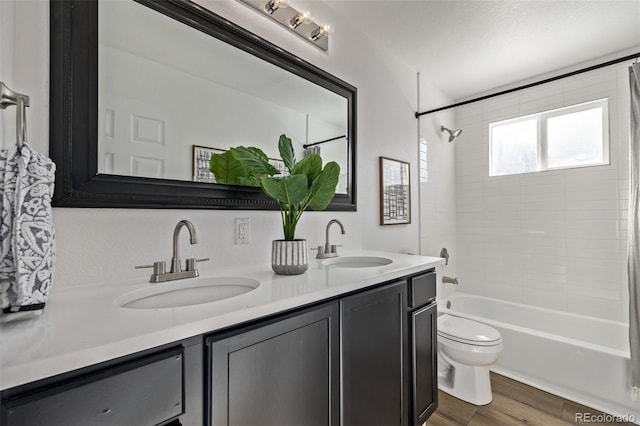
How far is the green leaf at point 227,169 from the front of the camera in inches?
50.1

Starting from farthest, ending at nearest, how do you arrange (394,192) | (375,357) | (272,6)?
(394,192) → (272,6) → (375,357)

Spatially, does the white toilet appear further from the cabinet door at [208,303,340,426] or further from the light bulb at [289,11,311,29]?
the light bulb at [289,11,311,29]

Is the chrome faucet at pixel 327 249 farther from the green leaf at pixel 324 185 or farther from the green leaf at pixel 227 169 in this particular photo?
the green leaf at pixel 227 169

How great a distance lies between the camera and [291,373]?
0.86m

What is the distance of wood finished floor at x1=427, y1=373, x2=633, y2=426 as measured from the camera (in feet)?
5.72

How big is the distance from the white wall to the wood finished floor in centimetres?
110

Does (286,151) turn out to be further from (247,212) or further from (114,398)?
(114,398)

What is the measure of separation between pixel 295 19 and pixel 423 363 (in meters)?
1.92

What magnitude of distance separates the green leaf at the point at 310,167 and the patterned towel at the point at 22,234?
0.80 metres

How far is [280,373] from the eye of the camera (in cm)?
84

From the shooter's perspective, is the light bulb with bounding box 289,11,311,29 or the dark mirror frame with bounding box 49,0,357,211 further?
the light bulb with bounding box 289,11,311,29

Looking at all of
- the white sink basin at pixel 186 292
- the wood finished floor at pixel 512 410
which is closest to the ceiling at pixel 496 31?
the white sink basin at pixel 186 292

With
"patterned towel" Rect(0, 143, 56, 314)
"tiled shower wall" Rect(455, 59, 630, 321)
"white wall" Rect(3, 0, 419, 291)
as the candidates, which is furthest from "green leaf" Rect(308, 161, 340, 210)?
"tiled shower wall" Rect(455, 59, 630, 321)

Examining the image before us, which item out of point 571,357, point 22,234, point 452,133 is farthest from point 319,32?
point 571,357
